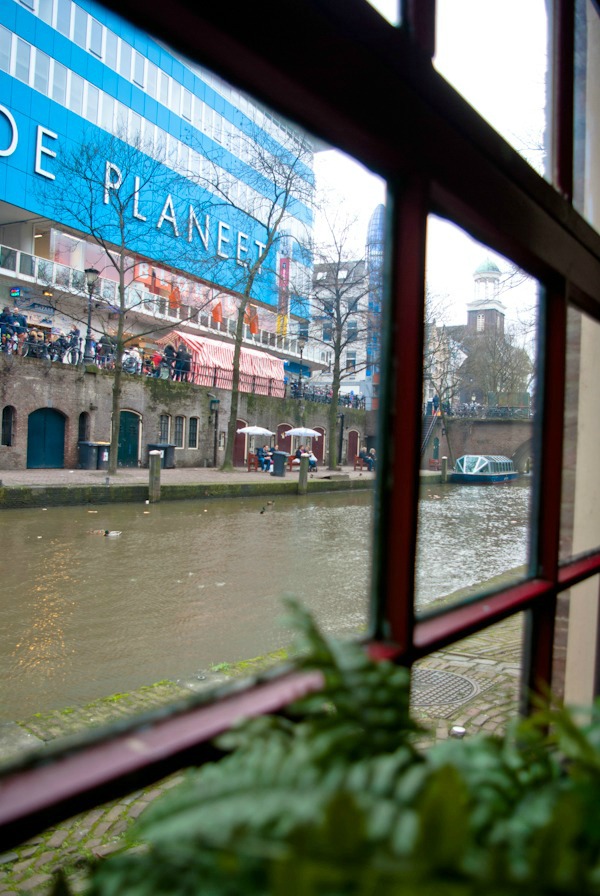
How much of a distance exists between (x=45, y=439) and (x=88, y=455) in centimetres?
127

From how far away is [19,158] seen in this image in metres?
20.2

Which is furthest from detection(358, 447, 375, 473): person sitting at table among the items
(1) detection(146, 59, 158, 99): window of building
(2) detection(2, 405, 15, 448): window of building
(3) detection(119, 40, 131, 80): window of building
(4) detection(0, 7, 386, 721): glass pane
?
(3) detection(119, 40, 131, 80): window of building

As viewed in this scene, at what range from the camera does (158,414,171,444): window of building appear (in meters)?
23.9

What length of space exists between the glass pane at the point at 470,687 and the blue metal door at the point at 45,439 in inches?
668

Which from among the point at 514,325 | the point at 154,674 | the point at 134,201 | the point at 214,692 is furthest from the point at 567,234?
the point at 134,201

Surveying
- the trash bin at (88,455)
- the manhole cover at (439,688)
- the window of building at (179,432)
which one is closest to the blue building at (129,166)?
the trash bin at (88,455)

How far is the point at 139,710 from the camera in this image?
11.1 feet

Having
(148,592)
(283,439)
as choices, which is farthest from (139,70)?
(148,592)

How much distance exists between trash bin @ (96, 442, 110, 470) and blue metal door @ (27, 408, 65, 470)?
1031mm

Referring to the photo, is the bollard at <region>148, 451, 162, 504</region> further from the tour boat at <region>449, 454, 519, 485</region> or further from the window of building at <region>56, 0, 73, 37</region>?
the tour boat at <region>449, 454, 519, 485</region>

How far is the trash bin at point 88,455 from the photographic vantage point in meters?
20.3

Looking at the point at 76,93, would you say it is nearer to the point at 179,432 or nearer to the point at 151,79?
the point at 151,79

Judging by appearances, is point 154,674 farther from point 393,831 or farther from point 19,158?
point 19,158

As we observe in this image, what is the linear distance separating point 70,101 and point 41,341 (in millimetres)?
7522
